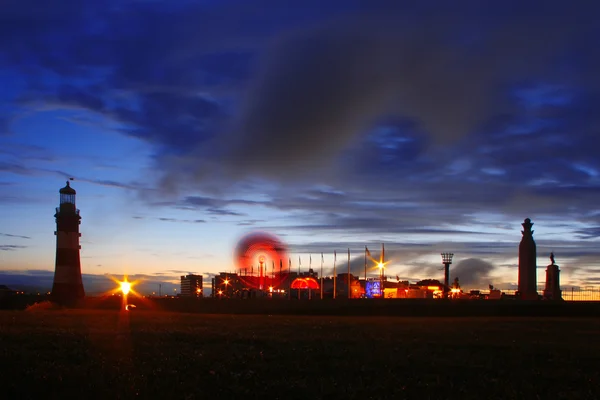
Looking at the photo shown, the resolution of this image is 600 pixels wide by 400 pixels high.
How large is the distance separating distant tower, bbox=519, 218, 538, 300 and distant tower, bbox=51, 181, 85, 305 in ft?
167

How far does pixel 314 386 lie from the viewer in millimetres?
17703

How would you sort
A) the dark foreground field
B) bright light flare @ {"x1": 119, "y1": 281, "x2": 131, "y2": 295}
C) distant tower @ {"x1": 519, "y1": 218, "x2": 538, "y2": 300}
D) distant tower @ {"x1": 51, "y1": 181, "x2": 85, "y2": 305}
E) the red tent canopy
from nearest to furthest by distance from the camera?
1. the dark foreground field
2. bright light flare @ {"x1": 119, "y1": 281, "x2": 131, "y2": 295}
3. distant tower @ {"x1": 519, "y1": 218, "x2": 538, "y2": 300}
4. distant tower @ {"x1": 51, "y1": 181, "x2": 85, "y2": 305}
5. the red tent canopy

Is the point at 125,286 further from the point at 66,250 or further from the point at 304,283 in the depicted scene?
the point at 304,283

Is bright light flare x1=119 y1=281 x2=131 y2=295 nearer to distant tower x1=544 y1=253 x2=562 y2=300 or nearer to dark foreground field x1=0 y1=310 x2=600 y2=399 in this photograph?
dark foreground field x1=0 y1=310 x2=600 y2=399

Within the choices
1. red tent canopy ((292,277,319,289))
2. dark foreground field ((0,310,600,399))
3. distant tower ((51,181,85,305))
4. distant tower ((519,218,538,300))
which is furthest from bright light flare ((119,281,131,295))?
red tent canopy ((292,277,319,289))

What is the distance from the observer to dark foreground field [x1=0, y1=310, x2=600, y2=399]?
17203 mm

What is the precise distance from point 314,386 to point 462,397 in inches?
149

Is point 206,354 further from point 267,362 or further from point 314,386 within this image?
point 314,386

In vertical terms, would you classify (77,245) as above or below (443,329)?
above

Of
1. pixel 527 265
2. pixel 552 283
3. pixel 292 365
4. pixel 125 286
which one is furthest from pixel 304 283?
pixel 292 365

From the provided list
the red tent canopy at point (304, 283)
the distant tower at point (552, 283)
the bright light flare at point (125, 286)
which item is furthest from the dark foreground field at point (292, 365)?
the red tent canopy at point (304, 283)

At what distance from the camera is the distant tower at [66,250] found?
78250mm

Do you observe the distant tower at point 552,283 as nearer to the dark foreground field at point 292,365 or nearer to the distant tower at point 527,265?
the distant tower at point 527,265

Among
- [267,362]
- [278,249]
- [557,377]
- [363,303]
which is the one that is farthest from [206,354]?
[278,249]
